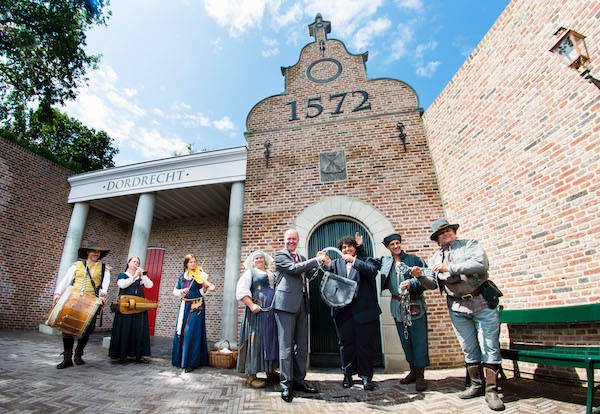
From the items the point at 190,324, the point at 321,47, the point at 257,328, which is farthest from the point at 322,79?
the point at 190,324

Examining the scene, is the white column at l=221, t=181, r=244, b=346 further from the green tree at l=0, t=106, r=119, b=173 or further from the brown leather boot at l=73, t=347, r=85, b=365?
the green tree at l=0, t=106, r=119, b=173

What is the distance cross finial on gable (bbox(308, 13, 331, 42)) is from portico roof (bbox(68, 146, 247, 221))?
3.84 metres

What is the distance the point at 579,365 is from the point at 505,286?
1747mm

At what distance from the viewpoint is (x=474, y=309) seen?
2.72 m

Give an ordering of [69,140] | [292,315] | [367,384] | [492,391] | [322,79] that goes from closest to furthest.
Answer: [492,391] < [292,315] < [367,384] < [322,79] < [69,140]

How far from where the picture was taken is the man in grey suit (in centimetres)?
291

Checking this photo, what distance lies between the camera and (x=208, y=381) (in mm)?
3387

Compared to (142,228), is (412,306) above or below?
below

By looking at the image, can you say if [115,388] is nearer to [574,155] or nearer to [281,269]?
[281,269]

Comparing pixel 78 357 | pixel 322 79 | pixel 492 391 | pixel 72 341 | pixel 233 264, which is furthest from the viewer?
pixel 322 79

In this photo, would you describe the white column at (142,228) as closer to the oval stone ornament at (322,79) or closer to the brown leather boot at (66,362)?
the brown leather boot at (66,362)

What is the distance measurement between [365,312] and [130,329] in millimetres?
3826

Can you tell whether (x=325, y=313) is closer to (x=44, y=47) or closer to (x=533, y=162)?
(x=533, y=162)

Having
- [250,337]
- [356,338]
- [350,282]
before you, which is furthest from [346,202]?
[250,337]
